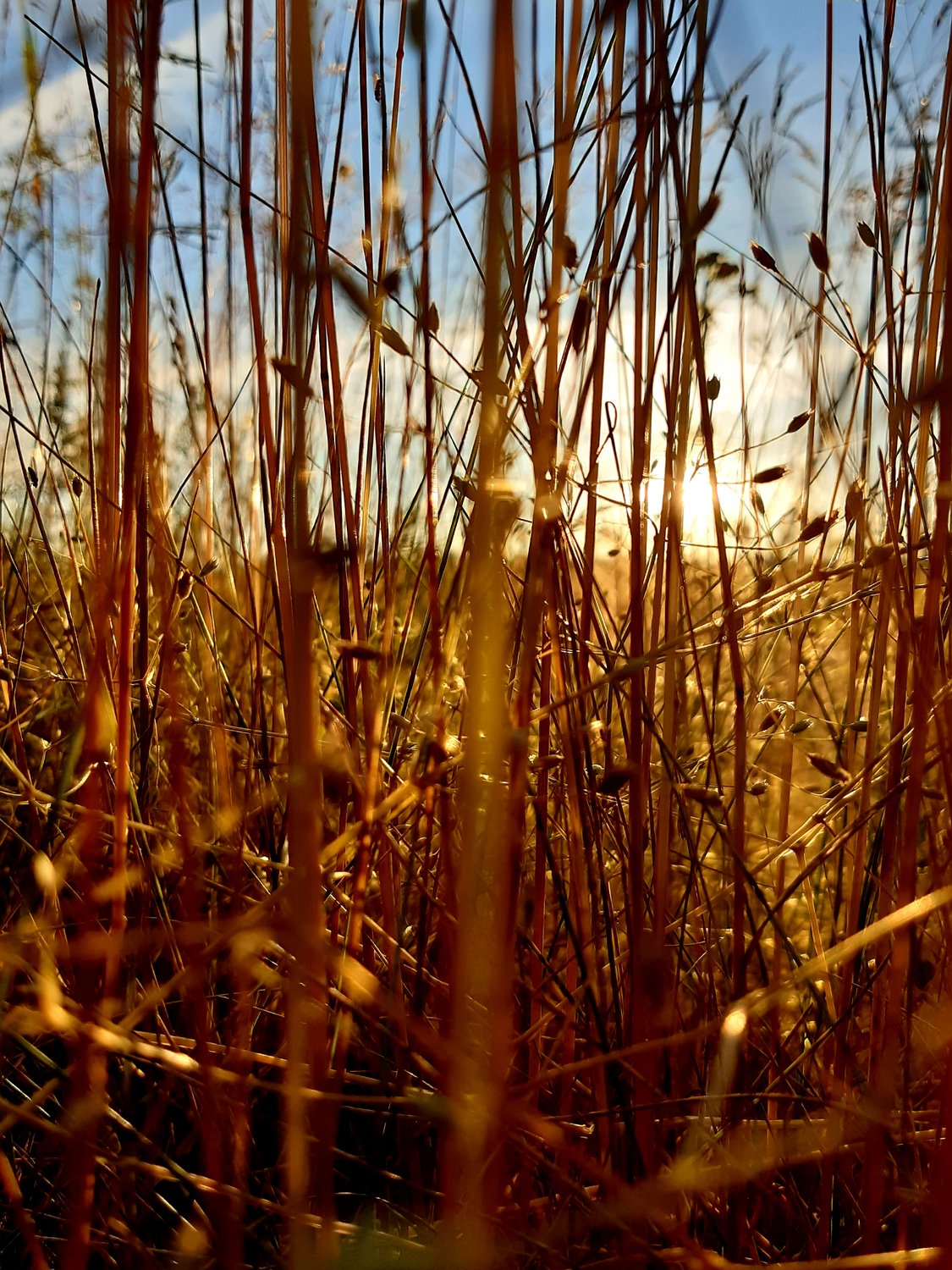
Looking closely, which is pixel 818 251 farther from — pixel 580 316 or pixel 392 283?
pixel 392 283

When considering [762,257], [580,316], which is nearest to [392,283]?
[580,316]

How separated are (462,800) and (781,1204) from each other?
38 cm

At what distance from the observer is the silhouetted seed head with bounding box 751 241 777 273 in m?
0.60

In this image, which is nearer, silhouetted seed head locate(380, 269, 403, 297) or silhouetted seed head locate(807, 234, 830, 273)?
silhouetted seed head locate(380, 269, 403, 297)

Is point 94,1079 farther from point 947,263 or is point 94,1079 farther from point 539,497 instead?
point 947,263

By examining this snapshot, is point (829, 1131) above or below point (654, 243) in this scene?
below

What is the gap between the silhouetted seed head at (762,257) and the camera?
0.60 meters

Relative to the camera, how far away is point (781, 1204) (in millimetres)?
560

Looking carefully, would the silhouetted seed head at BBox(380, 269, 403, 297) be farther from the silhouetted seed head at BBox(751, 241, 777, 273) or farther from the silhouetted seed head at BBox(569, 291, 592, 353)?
the silhouetted seed head at BBox(751, 241, 777, 273)

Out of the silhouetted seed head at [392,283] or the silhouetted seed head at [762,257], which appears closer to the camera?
the silhouetted seed head at [392,283]

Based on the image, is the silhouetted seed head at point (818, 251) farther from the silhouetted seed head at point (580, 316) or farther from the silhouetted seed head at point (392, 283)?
the silhouetted seed head at point (392, 283)

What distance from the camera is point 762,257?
0.61 metres

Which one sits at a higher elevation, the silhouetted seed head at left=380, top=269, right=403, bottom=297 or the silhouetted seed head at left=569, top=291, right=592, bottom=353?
the silhouetted seed head at left=569, top=291, right=592, bottom=353

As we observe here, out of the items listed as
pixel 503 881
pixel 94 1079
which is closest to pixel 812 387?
pixel 503 881
